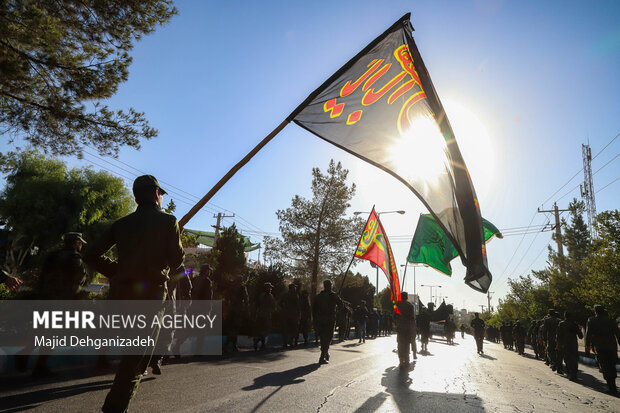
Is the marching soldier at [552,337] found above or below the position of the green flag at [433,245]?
below

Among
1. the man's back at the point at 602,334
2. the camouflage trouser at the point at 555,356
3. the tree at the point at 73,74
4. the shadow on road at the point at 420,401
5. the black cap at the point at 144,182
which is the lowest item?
the camouflage trouser at the point at 555,356

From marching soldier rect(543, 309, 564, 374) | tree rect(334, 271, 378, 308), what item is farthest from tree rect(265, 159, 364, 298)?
marching soldier rect(543, 309, 564, 374)

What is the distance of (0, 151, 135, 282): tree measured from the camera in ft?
79.2

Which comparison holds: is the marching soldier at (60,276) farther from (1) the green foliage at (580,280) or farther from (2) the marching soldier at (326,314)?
(1) the green foliage at (580,280)

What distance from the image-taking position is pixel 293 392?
4883 millimetres

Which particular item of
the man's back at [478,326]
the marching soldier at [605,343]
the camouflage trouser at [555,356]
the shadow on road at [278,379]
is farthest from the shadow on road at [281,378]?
the man's back at [478,326]

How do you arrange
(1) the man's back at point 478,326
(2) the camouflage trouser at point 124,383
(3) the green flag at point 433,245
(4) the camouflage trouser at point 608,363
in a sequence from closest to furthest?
1. (2) the camouflage trouser at point 124,383
2. (4) the camouflage trouser at point 608,363
3. (3) the green flag at point 433,245
4. (1) the man's back at point 478,326

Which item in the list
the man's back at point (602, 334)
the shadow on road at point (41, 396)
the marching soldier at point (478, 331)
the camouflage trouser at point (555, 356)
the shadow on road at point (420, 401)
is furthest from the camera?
the marching soldier at point (478, 331)

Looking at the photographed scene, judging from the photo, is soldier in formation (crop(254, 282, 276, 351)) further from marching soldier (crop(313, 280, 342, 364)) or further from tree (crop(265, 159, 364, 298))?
tree (crop(265, 159, 364, 298))

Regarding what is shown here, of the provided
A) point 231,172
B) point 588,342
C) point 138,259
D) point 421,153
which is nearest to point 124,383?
point 138,259

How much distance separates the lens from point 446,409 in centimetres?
453

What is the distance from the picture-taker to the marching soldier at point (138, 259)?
8.36 feet

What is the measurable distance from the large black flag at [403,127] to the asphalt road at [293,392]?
6.58ft

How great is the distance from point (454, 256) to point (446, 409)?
1023 cm
